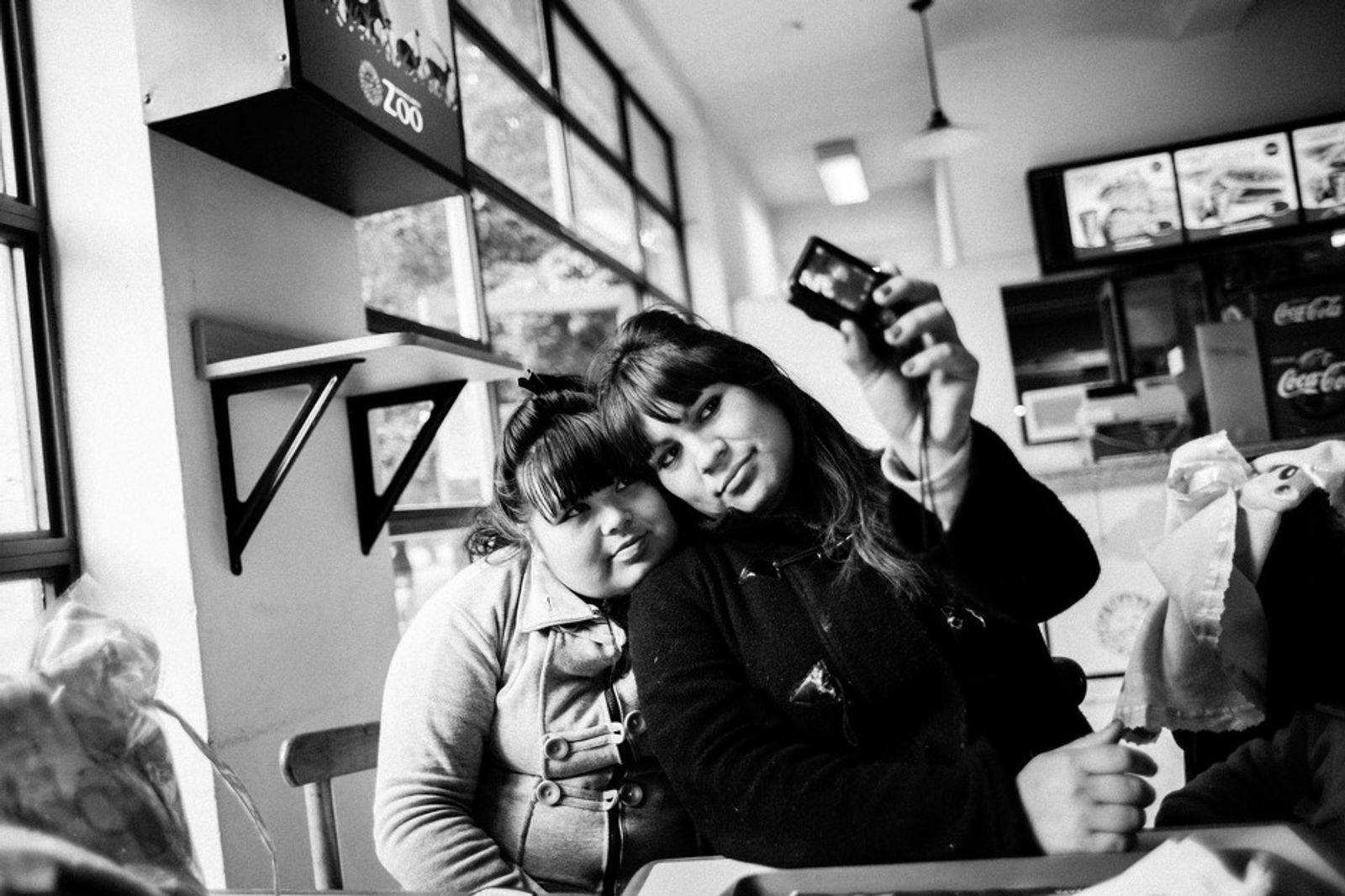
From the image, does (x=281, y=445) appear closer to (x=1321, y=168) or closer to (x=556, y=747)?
(x=556, y=747)

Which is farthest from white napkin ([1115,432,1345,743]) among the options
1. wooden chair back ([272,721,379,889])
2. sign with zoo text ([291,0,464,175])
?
sign with zoo text ([291,0,464,175])

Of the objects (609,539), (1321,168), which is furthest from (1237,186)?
(609,539)

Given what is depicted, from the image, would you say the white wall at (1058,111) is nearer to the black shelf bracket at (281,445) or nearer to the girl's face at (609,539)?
the black shelf bracket at (281,445)

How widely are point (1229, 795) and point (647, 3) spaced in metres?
4.39

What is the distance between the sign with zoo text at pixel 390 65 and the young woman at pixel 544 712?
0.71m

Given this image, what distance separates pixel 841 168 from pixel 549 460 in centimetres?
594

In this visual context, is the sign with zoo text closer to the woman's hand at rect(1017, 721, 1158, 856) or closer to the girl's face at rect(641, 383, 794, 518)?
the girl's face at rect(641, 383, 794, 518)

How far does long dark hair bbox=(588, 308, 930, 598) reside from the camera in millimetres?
1298

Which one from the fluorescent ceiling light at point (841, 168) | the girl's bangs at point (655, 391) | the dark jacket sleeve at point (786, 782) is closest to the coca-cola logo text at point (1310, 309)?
the girl's bangs at point (655, 391)

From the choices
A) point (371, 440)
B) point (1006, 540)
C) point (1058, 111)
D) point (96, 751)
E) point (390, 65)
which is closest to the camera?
point (96, 751)

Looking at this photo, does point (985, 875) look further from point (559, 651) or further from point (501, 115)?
point (501, 115)

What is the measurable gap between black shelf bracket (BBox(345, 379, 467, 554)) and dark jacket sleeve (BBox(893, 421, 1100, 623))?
1317 mm

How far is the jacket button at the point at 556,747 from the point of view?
4.26ft

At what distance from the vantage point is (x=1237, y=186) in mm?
5336
